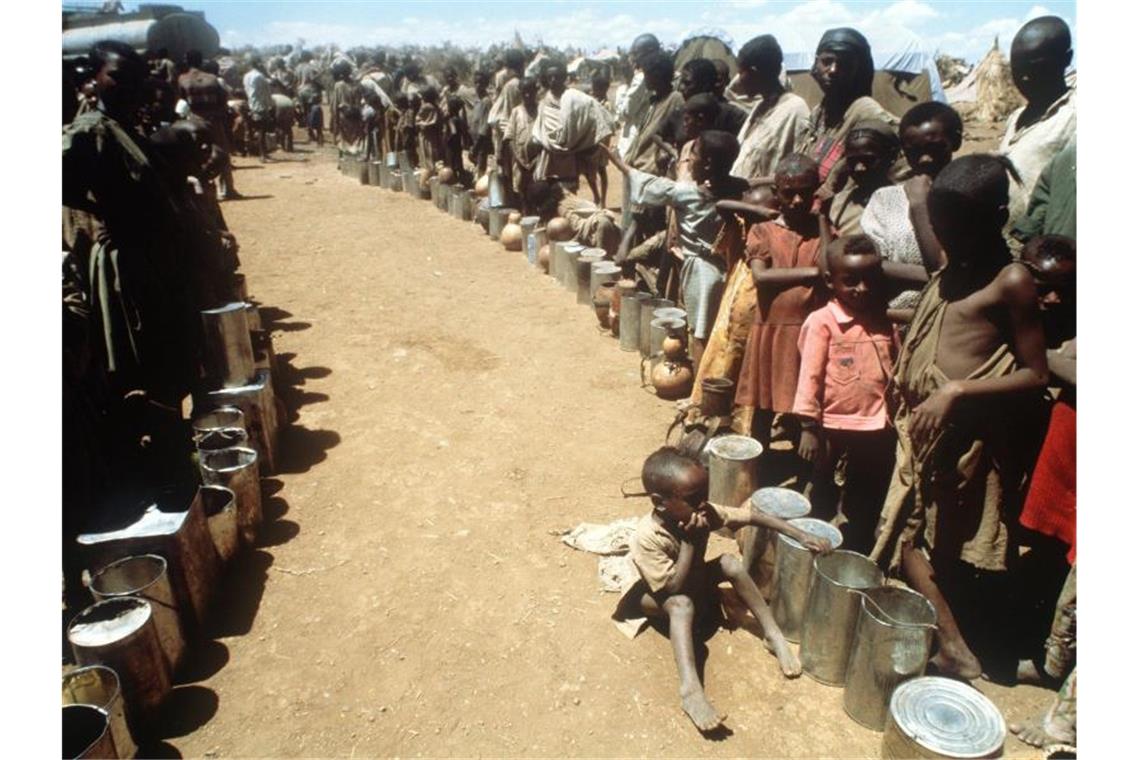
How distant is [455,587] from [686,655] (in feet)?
4.44

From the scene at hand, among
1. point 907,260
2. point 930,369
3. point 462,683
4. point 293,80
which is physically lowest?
point 462,683

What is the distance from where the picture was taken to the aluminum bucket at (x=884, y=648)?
291cm

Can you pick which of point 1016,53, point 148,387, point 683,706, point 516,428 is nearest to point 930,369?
point 683,706

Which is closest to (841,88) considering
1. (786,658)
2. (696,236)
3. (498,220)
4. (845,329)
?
(696,236)

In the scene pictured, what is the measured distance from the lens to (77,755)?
8.40 feet

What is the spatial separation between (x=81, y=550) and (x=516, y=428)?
117 inches

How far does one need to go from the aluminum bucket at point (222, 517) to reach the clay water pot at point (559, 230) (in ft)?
20.3

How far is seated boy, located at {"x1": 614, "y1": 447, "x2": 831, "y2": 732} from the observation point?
326cm

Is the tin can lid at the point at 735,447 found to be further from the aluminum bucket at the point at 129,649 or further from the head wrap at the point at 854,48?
the aluminum bucket at the point at 129,649

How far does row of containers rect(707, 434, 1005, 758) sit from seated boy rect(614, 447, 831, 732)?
0.11 meters

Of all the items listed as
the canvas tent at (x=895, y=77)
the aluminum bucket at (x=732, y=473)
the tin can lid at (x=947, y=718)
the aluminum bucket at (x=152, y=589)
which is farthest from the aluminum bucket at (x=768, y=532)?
the canvas tent at (x=895, y=77)

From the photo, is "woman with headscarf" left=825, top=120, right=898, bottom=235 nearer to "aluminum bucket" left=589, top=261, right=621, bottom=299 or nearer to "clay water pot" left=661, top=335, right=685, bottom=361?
"clay water pot" left=661, top=335, right=685, bottom=361

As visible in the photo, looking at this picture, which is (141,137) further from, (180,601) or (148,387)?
(180,601)

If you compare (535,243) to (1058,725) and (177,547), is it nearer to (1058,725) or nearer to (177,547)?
(177,547)
